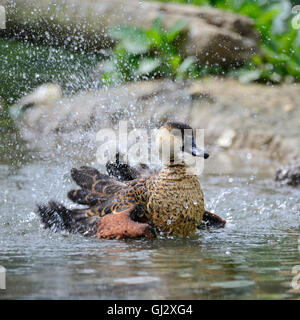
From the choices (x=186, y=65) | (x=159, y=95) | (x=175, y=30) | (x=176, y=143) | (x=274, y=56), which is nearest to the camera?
(x=176, y=143)

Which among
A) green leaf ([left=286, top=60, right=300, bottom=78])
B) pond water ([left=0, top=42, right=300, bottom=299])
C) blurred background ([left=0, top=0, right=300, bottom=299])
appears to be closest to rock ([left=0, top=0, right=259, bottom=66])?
blurred background ([left=0, top=0, right=300, bottom=299])

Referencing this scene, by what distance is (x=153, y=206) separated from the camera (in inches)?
196

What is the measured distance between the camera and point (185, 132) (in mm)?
5086

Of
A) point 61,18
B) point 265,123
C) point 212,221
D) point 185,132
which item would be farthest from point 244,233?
point 61,18

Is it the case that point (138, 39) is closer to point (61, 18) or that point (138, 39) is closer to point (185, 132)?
point (61, 18)

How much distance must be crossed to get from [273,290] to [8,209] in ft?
11.9

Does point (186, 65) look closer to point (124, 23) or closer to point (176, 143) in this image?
point (124, 23)

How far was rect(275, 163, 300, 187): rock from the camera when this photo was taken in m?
7.36

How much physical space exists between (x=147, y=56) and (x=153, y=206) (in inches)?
273

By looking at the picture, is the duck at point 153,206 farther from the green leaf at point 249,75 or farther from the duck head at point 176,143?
the green leaf at point 249,75

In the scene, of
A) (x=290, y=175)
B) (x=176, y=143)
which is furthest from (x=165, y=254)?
(x=290, y=175)

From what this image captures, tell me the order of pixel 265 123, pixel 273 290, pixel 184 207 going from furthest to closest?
pixel 265 123, pixel 184 207, pixel 273 290
